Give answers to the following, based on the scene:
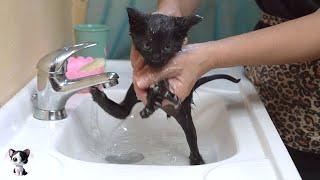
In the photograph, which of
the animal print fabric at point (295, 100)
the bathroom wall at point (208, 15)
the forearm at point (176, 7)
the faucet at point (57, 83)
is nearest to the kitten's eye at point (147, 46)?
the faucet at point (57, 83)

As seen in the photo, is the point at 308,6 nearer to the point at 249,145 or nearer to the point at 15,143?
the point at 249,145

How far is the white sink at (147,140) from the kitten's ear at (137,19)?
21cm

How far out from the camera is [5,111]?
0.76 m

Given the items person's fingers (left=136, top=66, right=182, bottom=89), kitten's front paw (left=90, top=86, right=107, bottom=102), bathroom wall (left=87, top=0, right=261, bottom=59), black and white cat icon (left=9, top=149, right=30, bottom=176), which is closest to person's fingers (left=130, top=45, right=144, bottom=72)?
person's fingers (left=136, top=66, right=182, bottom=89)

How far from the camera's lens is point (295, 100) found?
916mm

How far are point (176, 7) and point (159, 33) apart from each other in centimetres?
25

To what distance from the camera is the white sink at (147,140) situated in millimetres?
653

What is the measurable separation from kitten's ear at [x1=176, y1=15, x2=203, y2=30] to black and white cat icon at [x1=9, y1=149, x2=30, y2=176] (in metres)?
0.30

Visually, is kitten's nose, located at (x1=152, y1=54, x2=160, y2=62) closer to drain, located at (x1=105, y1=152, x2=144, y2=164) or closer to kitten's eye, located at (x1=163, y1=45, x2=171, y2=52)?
kitten's eye, located at (x1=163, y1=45, x2=171, y2=52)

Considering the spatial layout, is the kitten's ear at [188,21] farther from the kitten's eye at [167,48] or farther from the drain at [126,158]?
the drain at [126,158]

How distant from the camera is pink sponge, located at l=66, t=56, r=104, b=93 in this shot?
94 centimetres

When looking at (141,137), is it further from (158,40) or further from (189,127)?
(158,40)

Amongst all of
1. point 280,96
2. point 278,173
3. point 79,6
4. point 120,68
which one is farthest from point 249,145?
point 79,6

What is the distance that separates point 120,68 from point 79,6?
0.20m
